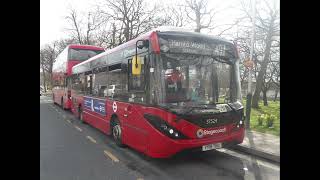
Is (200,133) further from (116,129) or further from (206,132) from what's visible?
(116,129)

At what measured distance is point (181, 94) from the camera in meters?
6.52

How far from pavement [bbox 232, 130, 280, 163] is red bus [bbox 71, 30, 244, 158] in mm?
862

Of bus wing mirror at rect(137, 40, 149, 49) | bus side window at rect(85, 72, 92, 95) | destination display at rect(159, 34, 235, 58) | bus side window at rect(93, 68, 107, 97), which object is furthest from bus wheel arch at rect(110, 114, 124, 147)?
bus side window at rect(85, 72, 92, 95)

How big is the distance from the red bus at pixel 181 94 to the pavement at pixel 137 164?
0.42 metres

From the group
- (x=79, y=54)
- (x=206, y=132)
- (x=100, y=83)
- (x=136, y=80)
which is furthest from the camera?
(x=79, y=54)

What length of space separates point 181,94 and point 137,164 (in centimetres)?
188

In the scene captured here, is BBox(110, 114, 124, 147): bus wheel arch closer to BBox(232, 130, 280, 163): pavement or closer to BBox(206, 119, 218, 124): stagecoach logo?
BBox(206, 119, 218, 124): stagecoach logo

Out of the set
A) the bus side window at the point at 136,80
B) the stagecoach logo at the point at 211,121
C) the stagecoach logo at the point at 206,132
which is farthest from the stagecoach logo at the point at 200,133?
the bus side window at the point at 136,80

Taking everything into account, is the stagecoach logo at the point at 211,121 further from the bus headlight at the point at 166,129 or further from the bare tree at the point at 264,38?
the bare tree at the point at 264,38

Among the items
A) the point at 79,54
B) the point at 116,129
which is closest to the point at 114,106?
the point at 116,129

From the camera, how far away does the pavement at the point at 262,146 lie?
755 cm

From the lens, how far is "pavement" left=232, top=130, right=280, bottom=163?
755 centimetres

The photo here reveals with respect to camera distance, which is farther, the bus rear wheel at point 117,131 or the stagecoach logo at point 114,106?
the stagecoach logo at point 114,106
